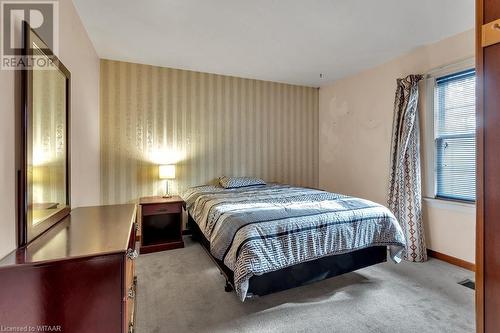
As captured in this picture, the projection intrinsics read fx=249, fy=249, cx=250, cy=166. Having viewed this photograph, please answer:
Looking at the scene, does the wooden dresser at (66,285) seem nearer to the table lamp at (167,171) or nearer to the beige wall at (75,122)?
the beige wall at (75,122)

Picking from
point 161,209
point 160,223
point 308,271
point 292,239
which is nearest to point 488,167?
point 292,239

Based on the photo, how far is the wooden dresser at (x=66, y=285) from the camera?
37.6 inches

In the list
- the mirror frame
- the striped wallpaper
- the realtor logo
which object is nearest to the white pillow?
the striped wallpaper

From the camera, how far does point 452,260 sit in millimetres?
2820

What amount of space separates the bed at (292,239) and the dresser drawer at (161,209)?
2.60 ft

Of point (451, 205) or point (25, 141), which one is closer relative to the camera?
point (25, 141)

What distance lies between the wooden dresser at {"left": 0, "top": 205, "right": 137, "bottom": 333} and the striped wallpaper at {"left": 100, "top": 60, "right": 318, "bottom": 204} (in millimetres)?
Answer: 2499

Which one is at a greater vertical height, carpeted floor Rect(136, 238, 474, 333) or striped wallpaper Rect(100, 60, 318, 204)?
striped wallpaper Rect(100, 60, 318, 204)

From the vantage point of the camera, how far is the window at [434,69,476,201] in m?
2.68

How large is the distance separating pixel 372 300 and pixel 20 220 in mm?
2457

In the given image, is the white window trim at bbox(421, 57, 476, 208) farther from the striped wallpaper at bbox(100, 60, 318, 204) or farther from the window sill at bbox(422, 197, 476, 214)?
the striped wallpaper at bbox(100, 60, 318, 204)

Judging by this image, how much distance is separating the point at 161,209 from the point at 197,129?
4.63 ft

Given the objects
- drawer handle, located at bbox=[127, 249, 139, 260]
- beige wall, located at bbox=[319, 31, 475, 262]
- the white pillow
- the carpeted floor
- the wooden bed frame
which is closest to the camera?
drawer handle, located at bbox=[127, 249, 139, 260]

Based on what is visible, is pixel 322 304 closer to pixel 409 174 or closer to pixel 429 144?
pixel 409 174
